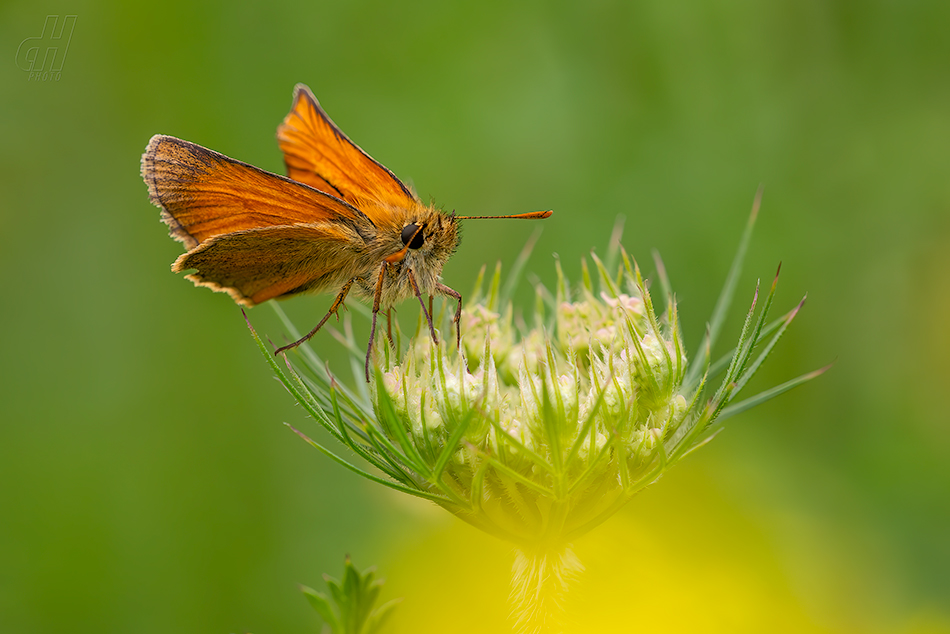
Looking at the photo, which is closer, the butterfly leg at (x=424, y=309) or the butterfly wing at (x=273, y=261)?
the butterfly leg at (x=424, y=309)

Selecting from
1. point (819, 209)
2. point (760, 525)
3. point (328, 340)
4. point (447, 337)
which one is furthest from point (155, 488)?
point (819, 209)

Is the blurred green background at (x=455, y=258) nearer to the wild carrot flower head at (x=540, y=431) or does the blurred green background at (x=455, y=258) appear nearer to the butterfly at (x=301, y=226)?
the wild carrot flower head at (x=540, y=431)

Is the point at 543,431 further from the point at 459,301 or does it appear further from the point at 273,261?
the point at 273,261

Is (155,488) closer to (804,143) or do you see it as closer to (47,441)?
(47,441)

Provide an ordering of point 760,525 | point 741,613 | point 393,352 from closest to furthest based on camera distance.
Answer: point 741,613 → point 393,352 → point 760,525

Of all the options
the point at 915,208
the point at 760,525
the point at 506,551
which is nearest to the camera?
the point at 506,551

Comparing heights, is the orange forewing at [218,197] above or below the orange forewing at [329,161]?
below

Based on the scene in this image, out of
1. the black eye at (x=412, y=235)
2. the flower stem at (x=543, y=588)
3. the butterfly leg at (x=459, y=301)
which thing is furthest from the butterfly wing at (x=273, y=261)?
the flower stem at (x=543, y=588)

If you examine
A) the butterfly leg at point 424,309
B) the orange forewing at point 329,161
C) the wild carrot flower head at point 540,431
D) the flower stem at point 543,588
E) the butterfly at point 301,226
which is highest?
the orange forewing at point 329,161
